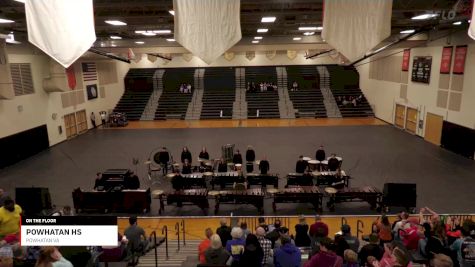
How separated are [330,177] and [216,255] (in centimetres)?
786

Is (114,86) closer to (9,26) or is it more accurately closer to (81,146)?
(81,146)

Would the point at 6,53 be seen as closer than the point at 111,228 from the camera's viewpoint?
No

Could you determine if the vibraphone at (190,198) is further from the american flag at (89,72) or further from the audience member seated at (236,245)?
the american flag at (89,72)

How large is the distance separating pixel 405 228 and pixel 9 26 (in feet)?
55.2

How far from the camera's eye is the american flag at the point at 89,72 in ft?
80.1

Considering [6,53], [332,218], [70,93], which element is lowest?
[332,218]

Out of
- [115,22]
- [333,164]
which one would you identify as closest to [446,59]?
[333,164]

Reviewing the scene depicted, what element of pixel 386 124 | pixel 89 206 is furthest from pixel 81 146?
pixel 386 124

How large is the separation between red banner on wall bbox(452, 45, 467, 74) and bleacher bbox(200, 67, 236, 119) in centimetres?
1662

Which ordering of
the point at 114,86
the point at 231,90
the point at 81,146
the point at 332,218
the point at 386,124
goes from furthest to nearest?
the point at 231,90, the point at 114,86, the point at 386,124, the point at 81,146, the point at 332,218

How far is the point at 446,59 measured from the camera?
1800 centimetres

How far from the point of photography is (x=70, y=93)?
2242cm

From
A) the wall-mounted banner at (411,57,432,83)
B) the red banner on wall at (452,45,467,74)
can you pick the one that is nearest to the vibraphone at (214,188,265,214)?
the red banner on wall at (452,45,467,74)

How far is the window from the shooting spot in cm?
1717
